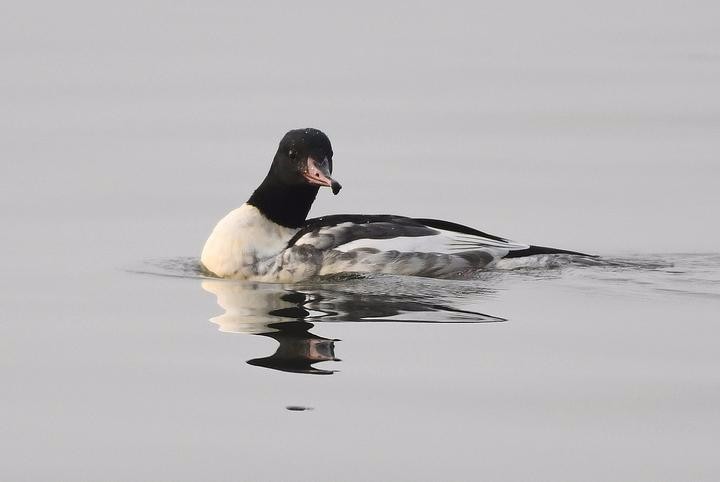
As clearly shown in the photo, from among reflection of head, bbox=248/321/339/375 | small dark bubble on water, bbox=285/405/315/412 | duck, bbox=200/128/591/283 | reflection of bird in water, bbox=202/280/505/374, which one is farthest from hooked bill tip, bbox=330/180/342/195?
small dark bubble on water, bbox=285/405/315/412

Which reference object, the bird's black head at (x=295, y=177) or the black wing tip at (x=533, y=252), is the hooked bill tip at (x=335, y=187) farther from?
the black wing tip at (x=533, y=252)

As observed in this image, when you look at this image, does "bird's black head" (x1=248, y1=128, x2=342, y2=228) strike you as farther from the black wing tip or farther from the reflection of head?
the reflection of head

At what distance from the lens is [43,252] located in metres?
13.0

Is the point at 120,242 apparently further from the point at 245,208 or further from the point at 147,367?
the point at 147,367

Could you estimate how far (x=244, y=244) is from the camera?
12250mm

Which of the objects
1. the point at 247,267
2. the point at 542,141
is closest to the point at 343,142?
the point at 542,141

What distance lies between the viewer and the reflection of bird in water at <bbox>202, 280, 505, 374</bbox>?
9422 mm

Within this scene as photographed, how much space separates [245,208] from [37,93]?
397 inches

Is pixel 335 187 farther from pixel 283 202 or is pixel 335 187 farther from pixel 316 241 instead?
pixel 283 202

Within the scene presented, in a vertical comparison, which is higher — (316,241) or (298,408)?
(316,241)

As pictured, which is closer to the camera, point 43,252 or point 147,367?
point 147,367

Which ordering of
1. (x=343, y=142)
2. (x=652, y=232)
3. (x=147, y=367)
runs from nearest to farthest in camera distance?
1. (x=147, y=367)
2. (x=652, y=232)
3. (x=343, y=142)

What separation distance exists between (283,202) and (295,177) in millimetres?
217

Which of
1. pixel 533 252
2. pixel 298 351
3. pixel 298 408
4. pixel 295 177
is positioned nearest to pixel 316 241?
pixel 295 177
